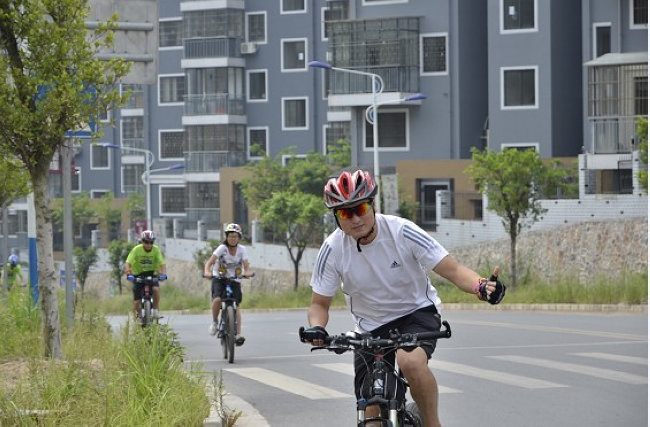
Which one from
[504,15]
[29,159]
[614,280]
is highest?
[504,15]

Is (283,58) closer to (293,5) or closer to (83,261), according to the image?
(293,5)

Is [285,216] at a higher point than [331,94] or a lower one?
lower

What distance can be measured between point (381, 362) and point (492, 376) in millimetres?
8343

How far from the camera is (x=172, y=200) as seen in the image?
274 ft

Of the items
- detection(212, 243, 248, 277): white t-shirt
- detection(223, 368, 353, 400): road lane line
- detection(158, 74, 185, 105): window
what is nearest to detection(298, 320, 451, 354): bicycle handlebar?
detection(223, 368, 353, 400): road lane line

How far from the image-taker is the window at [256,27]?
7369 cm

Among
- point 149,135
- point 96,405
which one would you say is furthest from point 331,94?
point 96,405

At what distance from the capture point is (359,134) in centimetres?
5909

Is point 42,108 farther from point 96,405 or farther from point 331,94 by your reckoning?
point 331,94

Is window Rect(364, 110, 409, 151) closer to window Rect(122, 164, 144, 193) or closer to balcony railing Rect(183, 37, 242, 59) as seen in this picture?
balcony railing Rect(183, 37, 242, 59)

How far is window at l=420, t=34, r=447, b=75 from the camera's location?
57.6 m

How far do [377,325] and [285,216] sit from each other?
4561cm

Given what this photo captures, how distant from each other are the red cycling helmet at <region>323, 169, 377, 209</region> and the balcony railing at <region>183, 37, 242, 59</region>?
6618cm

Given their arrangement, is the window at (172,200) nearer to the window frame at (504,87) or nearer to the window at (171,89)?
the window at (171,89)
